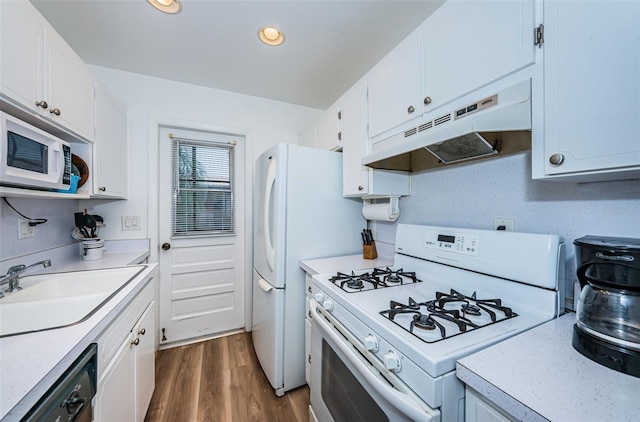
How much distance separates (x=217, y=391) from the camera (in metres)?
1.75

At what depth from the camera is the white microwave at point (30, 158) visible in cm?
93

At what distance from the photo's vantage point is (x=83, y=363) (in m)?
0.75

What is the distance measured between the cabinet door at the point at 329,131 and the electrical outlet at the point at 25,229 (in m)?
2.02

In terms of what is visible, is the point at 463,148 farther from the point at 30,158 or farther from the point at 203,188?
the point at 203,188

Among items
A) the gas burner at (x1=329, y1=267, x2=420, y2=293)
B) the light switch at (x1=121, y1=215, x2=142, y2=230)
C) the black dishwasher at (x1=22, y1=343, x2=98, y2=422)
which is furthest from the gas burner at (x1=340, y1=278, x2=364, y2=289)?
the light switch at (x1=121, y1=215, x2=142, y2=230)

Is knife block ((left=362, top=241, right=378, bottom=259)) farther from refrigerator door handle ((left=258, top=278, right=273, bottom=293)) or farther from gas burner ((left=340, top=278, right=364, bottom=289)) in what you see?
refrigerator door handle ((left=258, top=278, right=273, bottom=293))

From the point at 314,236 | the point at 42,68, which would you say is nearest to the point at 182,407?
the point at 314,236

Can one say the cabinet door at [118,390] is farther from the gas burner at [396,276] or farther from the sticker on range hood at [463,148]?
the sticker on range hood at [463,148]

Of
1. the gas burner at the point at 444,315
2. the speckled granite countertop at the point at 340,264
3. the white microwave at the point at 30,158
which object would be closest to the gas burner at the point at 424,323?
the gas burner at the point at 444,315

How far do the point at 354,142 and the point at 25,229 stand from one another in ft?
6.90

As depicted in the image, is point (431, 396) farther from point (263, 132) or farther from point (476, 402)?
point (263, 132)

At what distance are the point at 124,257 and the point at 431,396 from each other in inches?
86.7

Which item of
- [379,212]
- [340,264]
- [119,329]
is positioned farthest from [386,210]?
[119,329]

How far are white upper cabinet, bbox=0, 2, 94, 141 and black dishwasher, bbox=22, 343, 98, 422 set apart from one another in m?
1.07
